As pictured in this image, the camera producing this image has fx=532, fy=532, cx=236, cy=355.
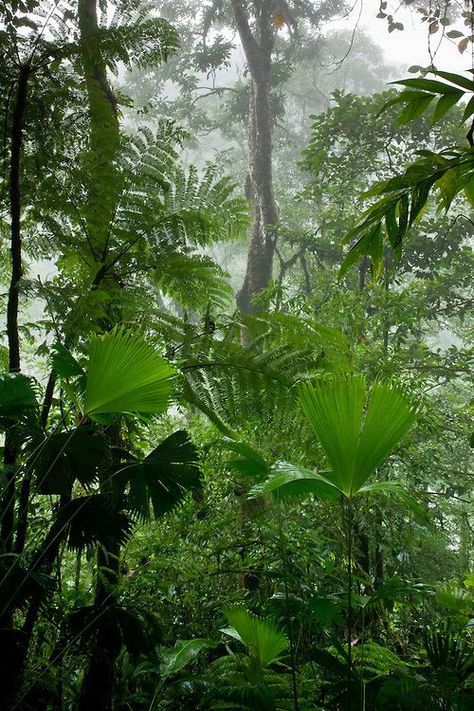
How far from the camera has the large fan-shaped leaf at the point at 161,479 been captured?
1.30m

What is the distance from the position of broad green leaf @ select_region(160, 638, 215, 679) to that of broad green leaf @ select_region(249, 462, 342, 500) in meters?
0.59

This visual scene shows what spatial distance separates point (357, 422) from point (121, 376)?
0.51 meters

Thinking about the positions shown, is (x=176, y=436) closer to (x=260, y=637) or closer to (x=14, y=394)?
(x=14, y=394)

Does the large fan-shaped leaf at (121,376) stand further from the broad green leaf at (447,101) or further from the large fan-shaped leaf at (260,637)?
the broad green leaf at (447,101)

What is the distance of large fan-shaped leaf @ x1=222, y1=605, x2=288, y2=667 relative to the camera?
125 centimetres

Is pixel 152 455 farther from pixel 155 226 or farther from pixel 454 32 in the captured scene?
pixel 454 32

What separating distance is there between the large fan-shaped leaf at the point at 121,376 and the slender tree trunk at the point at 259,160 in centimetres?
615

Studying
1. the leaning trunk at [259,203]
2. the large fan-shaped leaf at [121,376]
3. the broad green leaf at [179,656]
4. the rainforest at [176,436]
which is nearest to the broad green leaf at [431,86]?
the rainforest at [176,436]

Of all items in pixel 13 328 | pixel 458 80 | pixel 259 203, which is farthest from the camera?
pixel 259 203

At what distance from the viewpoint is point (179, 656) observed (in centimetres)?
145

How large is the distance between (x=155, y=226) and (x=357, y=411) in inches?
51.1

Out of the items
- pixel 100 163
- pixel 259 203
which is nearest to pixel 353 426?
pixel 100 163

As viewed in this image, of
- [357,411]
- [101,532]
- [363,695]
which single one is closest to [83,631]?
[101,532]

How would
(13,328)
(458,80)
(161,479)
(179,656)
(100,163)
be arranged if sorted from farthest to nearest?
(100,163), (13,328), (179,656), (161,479), (458,80)
